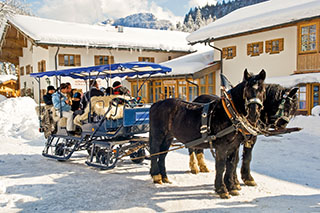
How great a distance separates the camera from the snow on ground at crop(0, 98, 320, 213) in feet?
15.1

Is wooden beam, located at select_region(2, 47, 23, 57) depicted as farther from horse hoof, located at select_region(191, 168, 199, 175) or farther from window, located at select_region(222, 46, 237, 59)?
horse hoof, located at select_region(191, 168, 199, 175)

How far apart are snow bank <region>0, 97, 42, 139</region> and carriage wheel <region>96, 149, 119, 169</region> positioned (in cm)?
565

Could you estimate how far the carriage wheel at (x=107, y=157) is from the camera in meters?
6.32

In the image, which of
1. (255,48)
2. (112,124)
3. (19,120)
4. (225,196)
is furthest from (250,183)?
(255,48)

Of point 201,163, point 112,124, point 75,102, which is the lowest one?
point 201,163

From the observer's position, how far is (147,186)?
5.65 metres

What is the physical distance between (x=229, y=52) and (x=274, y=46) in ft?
11.2

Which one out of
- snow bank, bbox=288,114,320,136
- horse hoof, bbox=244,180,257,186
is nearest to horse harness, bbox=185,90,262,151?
horse hoof, bbox=244,180,257,186

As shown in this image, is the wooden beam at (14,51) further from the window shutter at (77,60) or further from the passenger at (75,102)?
the passenger at (75,102)

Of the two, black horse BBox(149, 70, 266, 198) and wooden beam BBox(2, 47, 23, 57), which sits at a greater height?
wooden beam BBox(2, 47, 23, 57)

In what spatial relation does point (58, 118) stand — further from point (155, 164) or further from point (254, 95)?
point (254, 95)

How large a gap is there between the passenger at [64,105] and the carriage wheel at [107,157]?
1.36m

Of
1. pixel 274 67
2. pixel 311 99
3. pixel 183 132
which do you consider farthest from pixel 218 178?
pixel 274 67

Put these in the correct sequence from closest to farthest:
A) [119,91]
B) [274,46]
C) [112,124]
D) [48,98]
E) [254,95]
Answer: [254,95]
[112,124]
[119,91]
[48,98]
[274,46]
